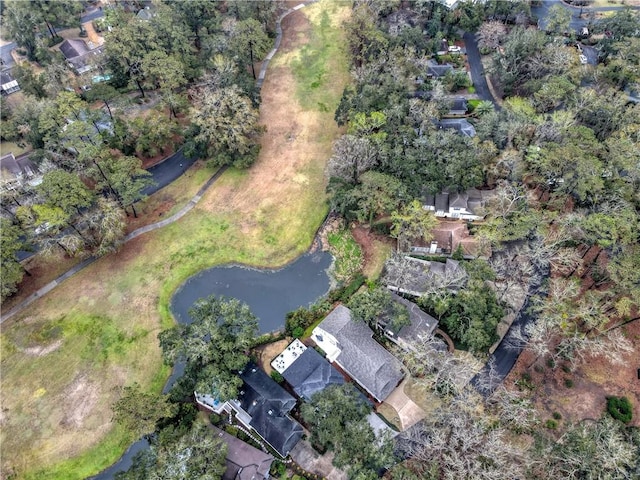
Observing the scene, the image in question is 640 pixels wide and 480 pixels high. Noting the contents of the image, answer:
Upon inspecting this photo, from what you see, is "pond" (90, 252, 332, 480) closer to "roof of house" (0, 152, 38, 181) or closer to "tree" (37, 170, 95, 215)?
"tree" (37, 170, 95, 215)

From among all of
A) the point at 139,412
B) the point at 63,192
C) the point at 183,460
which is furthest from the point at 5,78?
the point at 183,460

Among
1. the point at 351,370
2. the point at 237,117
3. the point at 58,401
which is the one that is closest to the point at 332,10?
the point at 237,117

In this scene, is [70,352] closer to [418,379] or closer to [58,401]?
[58,401]

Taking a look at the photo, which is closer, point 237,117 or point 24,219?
point 24,219

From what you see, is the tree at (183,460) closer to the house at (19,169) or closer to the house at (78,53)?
the house at (19,169)

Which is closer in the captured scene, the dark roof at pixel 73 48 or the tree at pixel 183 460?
the tree at pixel 183 460

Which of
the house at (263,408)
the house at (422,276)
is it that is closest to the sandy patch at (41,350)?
the house at (263,408)
